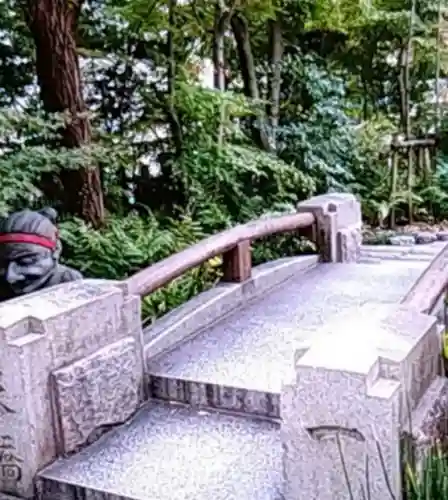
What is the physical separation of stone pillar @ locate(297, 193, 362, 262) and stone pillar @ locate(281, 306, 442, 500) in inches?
113

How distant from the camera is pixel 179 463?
8.94 feet

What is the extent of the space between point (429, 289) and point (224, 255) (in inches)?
62.3

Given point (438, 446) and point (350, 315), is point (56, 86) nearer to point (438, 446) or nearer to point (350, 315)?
point (350, 315)

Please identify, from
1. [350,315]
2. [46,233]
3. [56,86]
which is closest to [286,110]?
[56,86]

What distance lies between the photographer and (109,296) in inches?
117

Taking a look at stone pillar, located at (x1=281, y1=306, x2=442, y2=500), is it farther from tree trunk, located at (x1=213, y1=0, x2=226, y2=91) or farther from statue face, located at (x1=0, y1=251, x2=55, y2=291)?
tree trunk, located at (x1=213, y1=0, x2=226, y2=91)

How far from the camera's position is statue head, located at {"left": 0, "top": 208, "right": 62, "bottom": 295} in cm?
338

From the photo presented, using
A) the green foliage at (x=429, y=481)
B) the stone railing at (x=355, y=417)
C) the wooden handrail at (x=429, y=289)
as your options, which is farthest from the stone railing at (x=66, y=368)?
the green foliage at (x=429, y=481)

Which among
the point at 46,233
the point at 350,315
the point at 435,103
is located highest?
the point at 435,103

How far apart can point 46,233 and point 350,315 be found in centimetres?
157

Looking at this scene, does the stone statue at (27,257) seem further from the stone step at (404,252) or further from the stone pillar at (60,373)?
the stone step at (404,252)

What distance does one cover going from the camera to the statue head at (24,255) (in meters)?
3.38

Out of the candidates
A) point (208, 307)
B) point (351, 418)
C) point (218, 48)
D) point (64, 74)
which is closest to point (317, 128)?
point (218, 48)

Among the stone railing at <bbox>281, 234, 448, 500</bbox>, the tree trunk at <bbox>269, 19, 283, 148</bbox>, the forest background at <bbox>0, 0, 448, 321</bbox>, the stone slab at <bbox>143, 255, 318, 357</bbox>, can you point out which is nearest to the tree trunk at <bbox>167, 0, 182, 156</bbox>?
the forest background at <bbox>0, 0, 448, 321</bbox>
